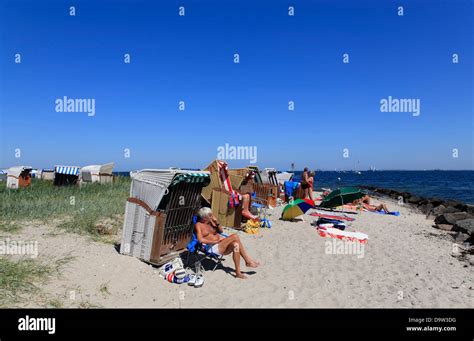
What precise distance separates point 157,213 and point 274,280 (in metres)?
2.56

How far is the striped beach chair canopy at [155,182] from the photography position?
6523mm

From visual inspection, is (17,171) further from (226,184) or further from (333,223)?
(333,223)

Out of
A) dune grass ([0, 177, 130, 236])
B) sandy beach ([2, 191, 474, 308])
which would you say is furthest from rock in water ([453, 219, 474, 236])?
dune grass ([0, 177, 130, 236])

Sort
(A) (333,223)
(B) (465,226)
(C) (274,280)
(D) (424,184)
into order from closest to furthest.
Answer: (C) (274,280) < (A) (333,223) < (B) (465,226) < (D) (424,184)

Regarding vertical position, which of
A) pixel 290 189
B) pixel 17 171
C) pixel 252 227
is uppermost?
pixel 17 171

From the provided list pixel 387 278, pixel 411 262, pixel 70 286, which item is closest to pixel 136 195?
pixel 70 286

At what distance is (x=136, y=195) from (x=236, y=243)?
2273mm

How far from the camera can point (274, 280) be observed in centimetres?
629

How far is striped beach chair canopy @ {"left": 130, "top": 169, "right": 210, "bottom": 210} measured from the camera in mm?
6523

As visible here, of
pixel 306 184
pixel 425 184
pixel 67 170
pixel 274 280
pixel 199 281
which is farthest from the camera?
pixel 425 184

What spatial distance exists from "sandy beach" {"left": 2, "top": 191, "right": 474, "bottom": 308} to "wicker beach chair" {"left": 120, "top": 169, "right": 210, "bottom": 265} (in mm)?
321

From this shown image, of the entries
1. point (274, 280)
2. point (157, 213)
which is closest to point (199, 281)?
point (274, 280)

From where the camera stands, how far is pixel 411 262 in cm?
782
